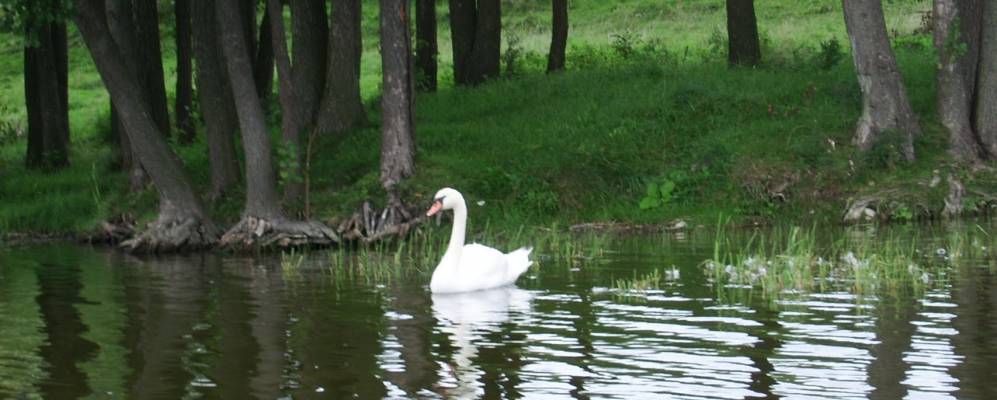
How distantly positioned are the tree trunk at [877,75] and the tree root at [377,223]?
25.0 ft

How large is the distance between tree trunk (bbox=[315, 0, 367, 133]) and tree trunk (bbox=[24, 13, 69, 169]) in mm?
8307

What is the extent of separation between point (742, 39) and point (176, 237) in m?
13.2

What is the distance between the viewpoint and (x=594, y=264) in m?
18.5

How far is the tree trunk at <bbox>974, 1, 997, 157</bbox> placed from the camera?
972 inches

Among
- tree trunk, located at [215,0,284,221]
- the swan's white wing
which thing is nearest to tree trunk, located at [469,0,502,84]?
tree trunk, located at [215,0,284,221]

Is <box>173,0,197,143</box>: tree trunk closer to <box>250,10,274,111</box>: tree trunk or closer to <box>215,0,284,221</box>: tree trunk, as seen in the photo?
<box>250,10,274,111</box>: tree trunk

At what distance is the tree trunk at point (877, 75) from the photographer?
2438 cm

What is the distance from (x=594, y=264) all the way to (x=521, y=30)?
3524cm

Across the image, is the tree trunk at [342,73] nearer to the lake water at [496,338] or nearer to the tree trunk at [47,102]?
the tree trunk at [47,102]

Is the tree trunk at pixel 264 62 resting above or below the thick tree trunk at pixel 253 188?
above

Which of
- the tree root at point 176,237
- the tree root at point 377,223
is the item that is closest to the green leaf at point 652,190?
the tree root at point 377,223

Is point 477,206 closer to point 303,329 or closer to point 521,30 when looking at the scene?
point 303,329

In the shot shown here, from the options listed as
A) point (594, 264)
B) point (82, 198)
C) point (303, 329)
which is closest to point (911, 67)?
point (594, 264)

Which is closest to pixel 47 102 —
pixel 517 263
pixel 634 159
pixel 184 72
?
pixel 184 72
